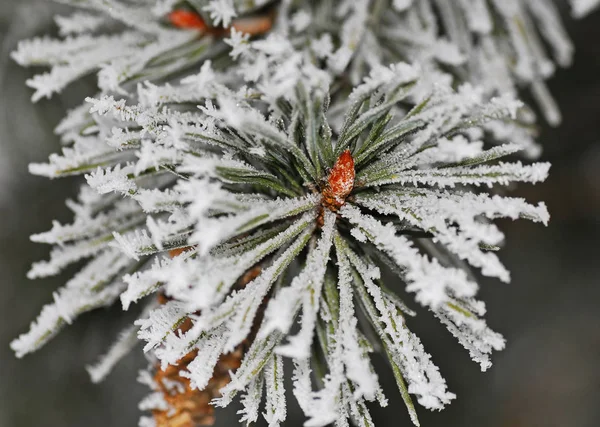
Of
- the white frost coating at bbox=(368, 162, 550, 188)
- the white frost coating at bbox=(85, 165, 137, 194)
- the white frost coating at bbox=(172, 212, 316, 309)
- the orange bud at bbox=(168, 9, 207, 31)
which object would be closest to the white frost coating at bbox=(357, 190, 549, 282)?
the white frost coating at bbox=(368, 162, 550, 188)

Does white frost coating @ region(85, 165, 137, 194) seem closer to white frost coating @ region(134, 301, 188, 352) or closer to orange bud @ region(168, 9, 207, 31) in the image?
white frost coating @ region(134, 301, 188, 352)

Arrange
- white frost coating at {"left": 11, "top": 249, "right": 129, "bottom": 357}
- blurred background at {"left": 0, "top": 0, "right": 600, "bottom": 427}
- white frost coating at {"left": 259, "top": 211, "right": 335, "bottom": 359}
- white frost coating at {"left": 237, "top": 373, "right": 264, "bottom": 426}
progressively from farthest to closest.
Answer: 1. blurred background at {"left": 0, "top": 0, "right": 600, "bottom": 427}
2. white frost coating at {"left": 11, "top": 249, "right": 129, "bottom": 357}
3. white frost coating at {"left": 237, "top": 373, "right": 264, "bottom": 426}
4. white frost coating at {"left": 259, "top": 211, "right": 335, "bottom": 359}

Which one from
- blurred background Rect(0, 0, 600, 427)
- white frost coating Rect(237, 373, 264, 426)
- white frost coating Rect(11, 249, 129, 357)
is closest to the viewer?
white frost coating Rect(237, 373, 264, 426)

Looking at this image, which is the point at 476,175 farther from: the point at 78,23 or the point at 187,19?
the point at 78,23

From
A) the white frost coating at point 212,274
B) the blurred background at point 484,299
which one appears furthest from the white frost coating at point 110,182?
the blurred background at point 484,299

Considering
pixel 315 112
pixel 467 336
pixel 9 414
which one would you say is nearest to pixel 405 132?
pixel 315 112

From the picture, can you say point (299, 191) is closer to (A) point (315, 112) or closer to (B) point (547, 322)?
(A) point (315, 112)

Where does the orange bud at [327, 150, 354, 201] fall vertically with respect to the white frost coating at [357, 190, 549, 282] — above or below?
above

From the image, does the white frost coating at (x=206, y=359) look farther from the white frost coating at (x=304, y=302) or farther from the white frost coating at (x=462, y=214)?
the white frost coating at (x=462, y=214)
